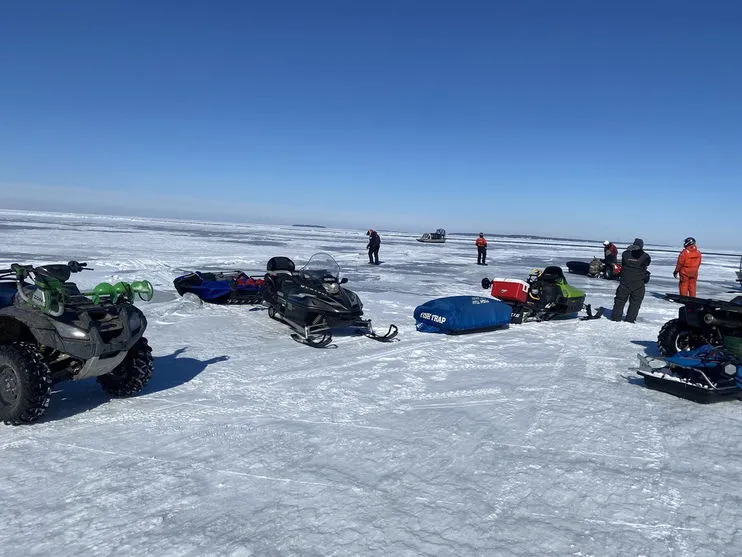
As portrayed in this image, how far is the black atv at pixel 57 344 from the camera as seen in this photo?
3799mm

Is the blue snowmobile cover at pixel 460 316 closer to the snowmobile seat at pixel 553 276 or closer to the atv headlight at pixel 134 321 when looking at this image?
the snowmobile seat at pixel 553 276

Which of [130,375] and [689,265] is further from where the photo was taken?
[689,265]

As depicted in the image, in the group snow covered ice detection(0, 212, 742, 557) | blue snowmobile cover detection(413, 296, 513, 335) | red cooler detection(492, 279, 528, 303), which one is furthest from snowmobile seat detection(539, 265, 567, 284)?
snow covered ice detection(0, 212, 742, 557)

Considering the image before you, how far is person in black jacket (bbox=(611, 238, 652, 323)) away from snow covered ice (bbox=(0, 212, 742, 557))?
3721mm

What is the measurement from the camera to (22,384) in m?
3.74

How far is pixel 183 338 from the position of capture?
7.17m

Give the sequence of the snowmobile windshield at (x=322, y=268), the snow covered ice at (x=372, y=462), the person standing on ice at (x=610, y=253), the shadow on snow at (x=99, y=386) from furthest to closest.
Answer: the person standing on ice at (x=610, y=253), the snowmobile windshield at (x=322, y=268), the shadow on snow at (x=99, y=386), the snow covered ice at (x=372, y=462)

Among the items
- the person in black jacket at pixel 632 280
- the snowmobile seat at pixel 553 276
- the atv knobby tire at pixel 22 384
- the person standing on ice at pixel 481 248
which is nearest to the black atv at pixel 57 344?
the atv knobby tire at pixel 22 384

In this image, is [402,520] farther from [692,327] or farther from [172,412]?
[692,327]

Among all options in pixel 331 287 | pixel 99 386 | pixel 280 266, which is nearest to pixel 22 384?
pixel 99 386

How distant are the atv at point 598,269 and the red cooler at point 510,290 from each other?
33.5 feet

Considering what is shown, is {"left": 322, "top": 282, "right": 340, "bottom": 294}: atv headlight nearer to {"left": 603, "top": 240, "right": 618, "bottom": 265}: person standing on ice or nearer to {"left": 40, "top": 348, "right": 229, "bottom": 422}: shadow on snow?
{"left": 40, "top": 348, "right": 229, "bottom": 422}: shadow on snow

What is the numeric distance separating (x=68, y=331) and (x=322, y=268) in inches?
184

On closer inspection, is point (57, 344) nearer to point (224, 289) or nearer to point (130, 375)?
point (130, 375)
